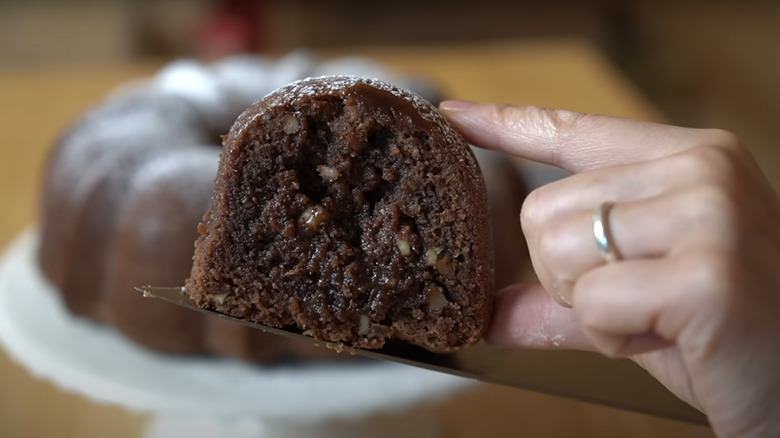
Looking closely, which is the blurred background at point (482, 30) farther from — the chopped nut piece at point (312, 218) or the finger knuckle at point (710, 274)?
the finger knuckle at point (710, 274)

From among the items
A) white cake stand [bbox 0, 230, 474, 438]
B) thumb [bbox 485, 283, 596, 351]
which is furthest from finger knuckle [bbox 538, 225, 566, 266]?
white cake stand [bbox 0, 230, 474, 438]

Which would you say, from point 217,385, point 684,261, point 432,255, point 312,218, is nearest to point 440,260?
point 432,255

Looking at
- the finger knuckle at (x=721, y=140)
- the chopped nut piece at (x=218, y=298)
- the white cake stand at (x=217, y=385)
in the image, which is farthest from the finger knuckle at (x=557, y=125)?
the white cake stand at (x=217, y=385)

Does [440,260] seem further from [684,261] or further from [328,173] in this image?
[684,261]

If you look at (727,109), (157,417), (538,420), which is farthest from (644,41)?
(157,417)

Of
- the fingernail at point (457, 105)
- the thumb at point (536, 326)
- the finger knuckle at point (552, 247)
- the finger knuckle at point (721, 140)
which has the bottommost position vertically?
the thumb at point (536, 326)
